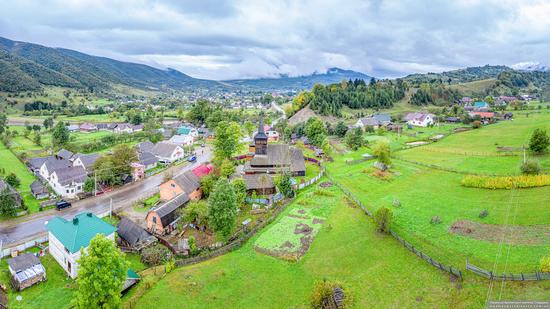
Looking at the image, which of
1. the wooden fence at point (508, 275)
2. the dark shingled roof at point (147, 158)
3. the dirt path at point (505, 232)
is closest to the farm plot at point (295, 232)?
the dirt path at point (505, 232)

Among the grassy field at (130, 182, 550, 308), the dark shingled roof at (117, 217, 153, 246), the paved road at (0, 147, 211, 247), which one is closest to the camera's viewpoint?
the grassy field at (130, 182, 550, 308)

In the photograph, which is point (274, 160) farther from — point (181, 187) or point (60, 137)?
point (60, 137)

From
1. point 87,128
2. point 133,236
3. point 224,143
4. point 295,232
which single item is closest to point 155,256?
point 133,236

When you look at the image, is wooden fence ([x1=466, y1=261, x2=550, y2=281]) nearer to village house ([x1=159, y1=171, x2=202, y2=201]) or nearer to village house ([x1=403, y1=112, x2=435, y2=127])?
village house ([x1=159, y1=171, x2=202, y2=201])

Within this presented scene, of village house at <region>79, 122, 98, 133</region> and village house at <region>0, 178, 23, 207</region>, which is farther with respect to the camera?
village house at <region>79, 122, 98, 133</region>

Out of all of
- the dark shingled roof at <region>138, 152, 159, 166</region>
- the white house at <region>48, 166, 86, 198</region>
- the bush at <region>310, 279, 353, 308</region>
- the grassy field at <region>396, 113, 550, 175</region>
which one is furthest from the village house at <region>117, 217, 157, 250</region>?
the grassy field at <region>396, 113, 550, 175</region>

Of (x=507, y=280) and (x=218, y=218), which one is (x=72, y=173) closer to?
(x=218, y=218)
